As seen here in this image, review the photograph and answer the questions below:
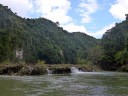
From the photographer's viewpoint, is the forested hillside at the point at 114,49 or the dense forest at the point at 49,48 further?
the forested hillside at the point at 114,49

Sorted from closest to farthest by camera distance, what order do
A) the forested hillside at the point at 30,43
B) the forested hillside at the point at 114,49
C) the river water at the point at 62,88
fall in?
1. the river water at the point at 62,88
2. the forested hillside at the point at 30,43
3. the forested hillside at the point at 114,49

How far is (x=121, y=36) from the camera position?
64188mm

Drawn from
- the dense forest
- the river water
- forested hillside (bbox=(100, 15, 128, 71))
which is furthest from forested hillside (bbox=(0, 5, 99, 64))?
the river water

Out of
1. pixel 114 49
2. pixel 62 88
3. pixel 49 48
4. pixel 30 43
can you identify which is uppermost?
pixel 30 43

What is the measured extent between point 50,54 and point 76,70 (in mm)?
39168

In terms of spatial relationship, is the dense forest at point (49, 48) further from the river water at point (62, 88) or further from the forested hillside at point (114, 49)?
the river water at point (62, 88)

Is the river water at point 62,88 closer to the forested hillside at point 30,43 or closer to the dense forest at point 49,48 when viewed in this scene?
the dense forest at point 49,48

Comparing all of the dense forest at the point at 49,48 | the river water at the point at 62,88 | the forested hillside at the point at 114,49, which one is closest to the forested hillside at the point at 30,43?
the dense forest at the point at 49,48

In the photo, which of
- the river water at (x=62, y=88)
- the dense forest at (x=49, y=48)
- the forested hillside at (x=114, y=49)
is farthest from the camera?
the forested hillside at (x=114, y=49)

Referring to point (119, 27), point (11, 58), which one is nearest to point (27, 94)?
point (11, 58)

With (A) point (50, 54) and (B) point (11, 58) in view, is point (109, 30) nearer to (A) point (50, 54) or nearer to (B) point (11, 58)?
(A) point (50, 54)

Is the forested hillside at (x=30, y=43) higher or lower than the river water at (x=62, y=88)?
higher

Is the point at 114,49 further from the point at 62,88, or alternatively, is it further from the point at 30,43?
the point at 62,88

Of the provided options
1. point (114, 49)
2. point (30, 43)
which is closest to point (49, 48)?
point (30, 43)
